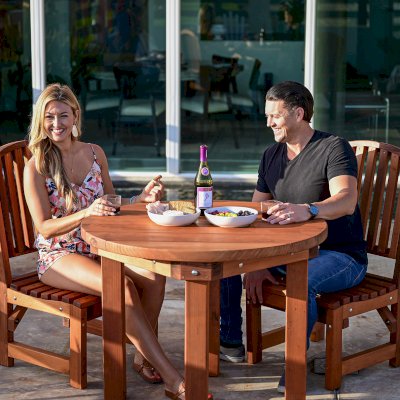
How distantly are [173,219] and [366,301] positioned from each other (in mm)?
921

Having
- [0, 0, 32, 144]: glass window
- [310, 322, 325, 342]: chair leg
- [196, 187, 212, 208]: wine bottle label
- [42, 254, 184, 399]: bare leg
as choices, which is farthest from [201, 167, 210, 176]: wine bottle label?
[0, 0, 32, 144]: glass window

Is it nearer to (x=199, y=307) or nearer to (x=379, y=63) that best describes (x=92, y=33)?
(x=379, y=63)

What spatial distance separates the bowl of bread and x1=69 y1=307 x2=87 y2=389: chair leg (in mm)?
501

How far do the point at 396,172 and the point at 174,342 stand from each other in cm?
130

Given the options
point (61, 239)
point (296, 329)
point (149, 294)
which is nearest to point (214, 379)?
point (149, 294)

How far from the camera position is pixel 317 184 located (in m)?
4.14

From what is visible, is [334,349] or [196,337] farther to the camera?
[334,349]

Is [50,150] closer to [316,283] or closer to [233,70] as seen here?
[316,283]

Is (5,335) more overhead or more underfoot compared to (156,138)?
more underfoot

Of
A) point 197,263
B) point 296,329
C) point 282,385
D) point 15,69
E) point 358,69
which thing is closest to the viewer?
point 197,263

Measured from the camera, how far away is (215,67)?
7.00 meters

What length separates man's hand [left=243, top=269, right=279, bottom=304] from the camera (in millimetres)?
4082

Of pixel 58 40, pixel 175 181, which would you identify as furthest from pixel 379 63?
pixel 58 40

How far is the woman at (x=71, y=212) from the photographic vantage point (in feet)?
12.8
